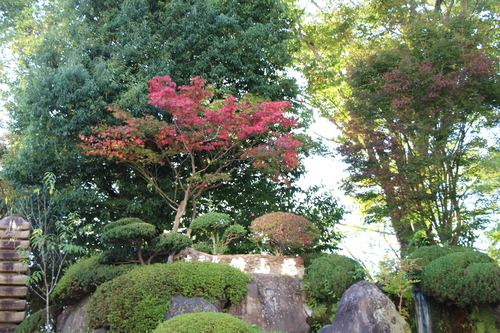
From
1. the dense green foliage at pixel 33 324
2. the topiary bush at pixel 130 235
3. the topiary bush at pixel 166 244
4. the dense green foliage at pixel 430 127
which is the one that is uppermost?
the dense green foliage at pixel 430 127

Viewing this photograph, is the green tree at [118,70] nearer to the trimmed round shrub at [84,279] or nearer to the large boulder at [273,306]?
the trimmed round shrub at [84,279]

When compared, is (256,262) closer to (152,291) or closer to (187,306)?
(187,306)

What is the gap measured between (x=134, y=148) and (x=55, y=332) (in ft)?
12.2

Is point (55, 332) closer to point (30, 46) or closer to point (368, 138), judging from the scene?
point (368, 138)

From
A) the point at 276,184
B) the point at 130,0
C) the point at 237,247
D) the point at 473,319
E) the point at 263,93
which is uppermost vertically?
the point at 130,0

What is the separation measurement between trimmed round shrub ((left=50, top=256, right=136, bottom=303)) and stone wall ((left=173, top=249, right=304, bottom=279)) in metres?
1.09

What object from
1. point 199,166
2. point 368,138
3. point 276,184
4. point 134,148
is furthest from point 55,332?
point 368,138

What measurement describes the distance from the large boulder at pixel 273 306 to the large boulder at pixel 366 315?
5.59 ft

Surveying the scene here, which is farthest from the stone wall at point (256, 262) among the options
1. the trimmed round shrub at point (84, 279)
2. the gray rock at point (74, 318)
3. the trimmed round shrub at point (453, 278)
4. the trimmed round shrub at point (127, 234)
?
the trimmed round shrub at point (453, 278)

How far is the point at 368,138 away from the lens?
952 cm

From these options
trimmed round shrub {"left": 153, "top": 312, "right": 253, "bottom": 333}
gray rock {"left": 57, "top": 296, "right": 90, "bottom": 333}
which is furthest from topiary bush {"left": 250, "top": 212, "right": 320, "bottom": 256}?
gray rock {"left": 57, "top": 296, "right": 90, "bottom": 333}

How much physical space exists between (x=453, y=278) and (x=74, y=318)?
6.16 meters

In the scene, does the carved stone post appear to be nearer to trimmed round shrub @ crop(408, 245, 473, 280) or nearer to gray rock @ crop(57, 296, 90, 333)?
gray rock @ crop(57, 296, 90, 333)

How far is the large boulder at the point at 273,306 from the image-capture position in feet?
22.7
